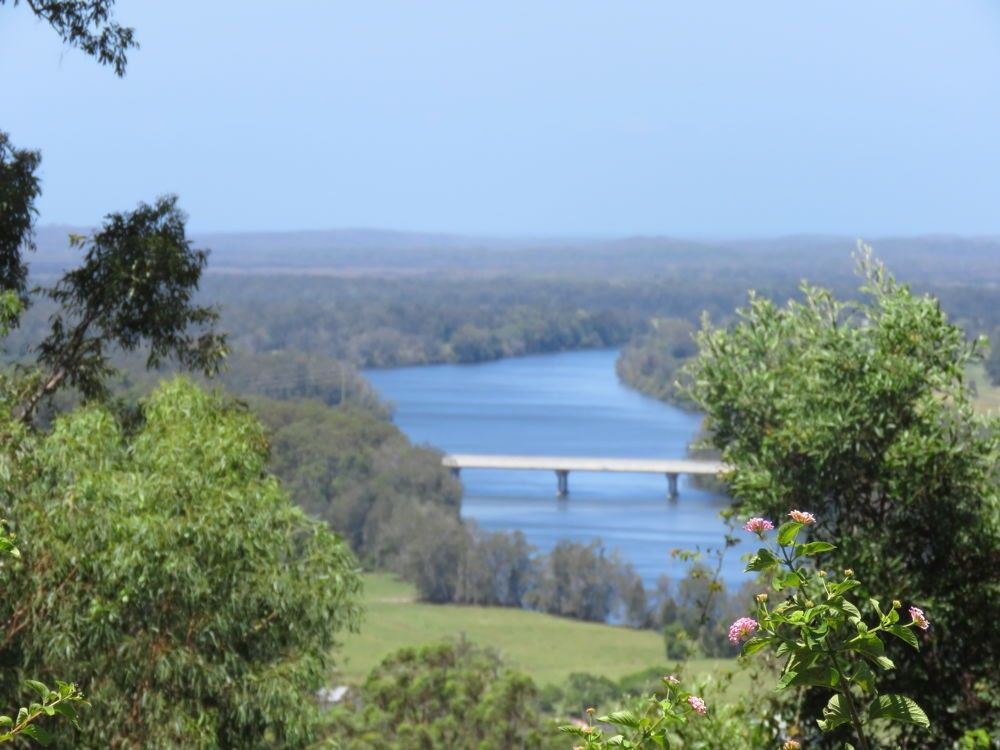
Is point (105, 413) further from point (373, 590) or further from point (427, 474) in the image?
point (427, 474)

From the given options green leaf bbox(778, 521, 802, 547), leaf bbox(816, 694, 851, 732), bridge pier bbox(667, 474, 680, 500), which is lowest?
bridge pier bbox(667, 474, 680, 500)

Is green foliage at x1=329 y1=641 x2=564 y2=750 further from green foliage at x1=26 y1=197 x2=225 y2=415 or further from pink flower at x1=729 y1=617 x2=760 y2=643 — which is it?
pink flower at x1=729 y1=617 x2=760 y2=643

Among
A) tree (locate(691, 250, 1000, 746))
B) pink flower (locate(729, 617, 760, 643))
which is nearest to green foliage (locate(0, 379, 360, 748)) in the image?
tree (locate(691, 250, 1000, 746))

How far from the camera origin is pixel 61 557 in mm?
4766

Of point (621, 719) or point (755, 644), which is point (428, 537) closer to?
point (621, 719)

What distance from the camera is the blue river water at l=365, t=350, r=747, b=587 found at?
93.1 feet

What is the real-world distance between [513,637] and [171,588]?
1819cm

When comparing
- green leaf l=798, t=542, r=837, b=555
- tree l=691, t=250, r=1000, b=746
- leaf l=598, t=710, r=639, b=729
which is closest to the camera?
green leaf l=798, t=542, r=837, b=555

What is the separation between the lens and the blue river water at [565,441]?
1117 inches

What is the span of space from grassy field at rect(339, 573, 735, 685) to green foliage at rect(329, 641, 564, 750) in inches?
232

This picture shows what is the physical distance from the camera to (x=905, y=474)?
15.6 feet

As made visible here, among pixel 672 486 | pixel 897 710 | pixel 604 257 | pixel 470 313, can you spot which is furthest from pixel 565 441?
pixel 604 257

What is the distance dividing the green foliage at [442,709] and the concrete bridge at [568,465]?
19.9 metres

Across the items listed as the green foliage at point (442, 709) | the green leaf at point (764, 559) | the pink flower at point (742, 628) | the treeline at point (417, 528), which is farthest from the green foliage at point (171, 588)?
the treeline at point (417, 528)
